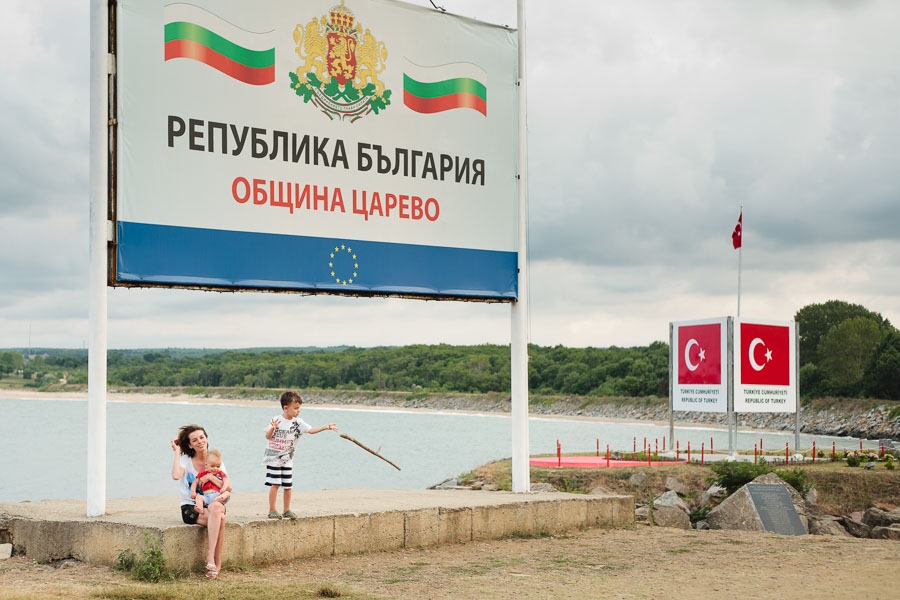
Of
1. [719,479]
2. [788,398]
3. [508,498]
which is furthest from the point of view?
[788,398]

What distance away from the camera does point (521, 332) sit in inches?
553

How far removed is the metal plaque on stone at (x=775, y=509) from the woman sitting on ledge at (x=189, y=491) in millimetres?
10411

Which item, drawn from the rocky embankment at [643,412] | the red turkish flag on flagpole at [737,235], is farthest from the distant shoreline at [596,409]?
the red turkish flag on flagpole at [737,235]

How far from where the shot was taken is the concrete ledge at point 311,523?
374 inches

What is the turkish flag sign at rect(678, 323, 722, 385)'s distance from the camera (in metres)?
28.2

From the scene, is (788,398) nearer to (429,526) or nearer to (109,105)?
(429,526)

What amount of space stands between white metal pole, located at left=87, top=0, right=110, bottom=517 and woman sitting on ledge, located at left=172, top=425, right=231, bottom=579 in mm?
1465

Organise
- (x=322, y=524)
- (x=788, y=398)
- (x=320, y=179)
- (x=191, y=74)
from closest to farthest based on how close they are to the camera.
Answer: (x=322, y=524)
(x=191, y=74)
(x=320, y=179)
(x=788, y=398)

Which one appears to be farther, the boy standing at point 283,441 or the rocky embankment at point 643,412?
the rocky embankment at point 643,412

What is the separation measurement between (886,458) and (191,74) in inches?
895

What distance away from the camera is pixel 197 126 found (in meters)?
11.3

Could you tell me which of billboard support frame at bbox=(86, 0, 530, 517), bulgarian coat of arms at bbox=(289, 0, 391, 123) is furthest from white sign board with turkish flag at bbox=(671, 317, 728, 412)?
billboard support frame at bbox=(86, 0, 530, 517)

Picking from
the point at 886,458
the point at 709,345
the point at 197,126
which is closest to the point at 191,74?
the point at 197,126

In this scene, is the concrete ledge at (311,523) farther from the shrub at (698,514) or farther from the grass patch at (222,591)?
the shrub at (698,514)
